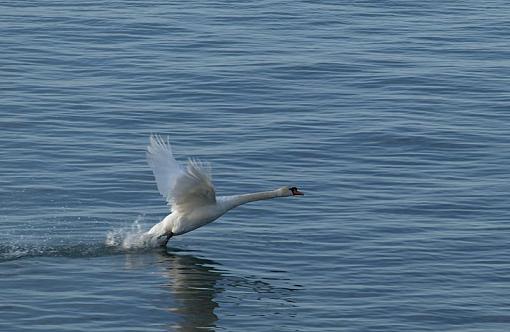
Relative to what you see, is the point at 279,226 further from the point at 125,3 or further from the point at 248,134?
the point at 125,3

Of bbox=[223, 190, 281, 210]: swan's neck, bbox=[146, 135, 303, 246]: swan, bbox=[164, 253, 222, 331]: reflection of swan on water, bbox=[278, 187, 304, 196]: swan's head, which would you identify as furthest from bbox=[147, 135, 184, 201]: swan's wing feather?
bbox=[278, 187, 304, 196]: swan's head

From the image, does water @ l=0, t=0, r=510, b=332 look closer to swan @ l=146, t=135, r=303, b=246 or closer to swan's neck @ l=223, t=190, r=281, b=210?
swan @ l=146, t=135, r=303, b=246

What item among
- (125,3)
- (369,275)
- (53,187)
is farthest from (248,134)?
(125,3)

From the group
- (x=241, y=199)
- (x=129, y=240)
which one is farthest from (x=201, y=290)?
(x=129, y=240)

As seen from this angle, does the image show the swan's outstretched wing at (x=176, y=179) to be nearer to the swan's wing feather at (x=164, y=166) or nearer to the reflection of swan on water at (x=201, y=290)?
the swan's wing feather at (x=164, y=166)

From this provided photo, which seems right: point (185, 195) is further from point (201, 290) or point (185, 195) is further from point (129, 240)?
point (201, 290)

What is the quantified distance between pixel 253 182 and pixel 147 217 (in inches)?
110

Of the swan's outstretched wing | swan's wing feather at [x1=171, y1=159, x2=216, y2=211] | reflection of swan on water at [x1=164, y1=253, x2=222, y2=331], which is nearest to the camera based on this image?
reflection of swan on water at [x1=164, y1=253, x2=222, y2=331]

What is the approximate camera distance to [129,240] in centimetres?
2398

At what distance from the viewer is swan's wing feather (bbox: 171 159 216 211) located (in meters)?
22.9

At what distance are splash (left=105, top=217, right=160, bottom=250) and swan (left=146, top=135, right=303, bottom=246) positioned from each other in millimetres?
92

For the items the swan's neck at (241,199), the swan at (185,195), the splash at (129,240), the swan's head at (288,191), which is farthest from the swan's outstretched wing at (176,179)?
the swan's head at (288,191)

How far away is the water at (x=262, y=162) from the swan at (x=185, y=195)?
48 centimetres

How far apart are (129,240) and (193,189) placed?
1.44 m
